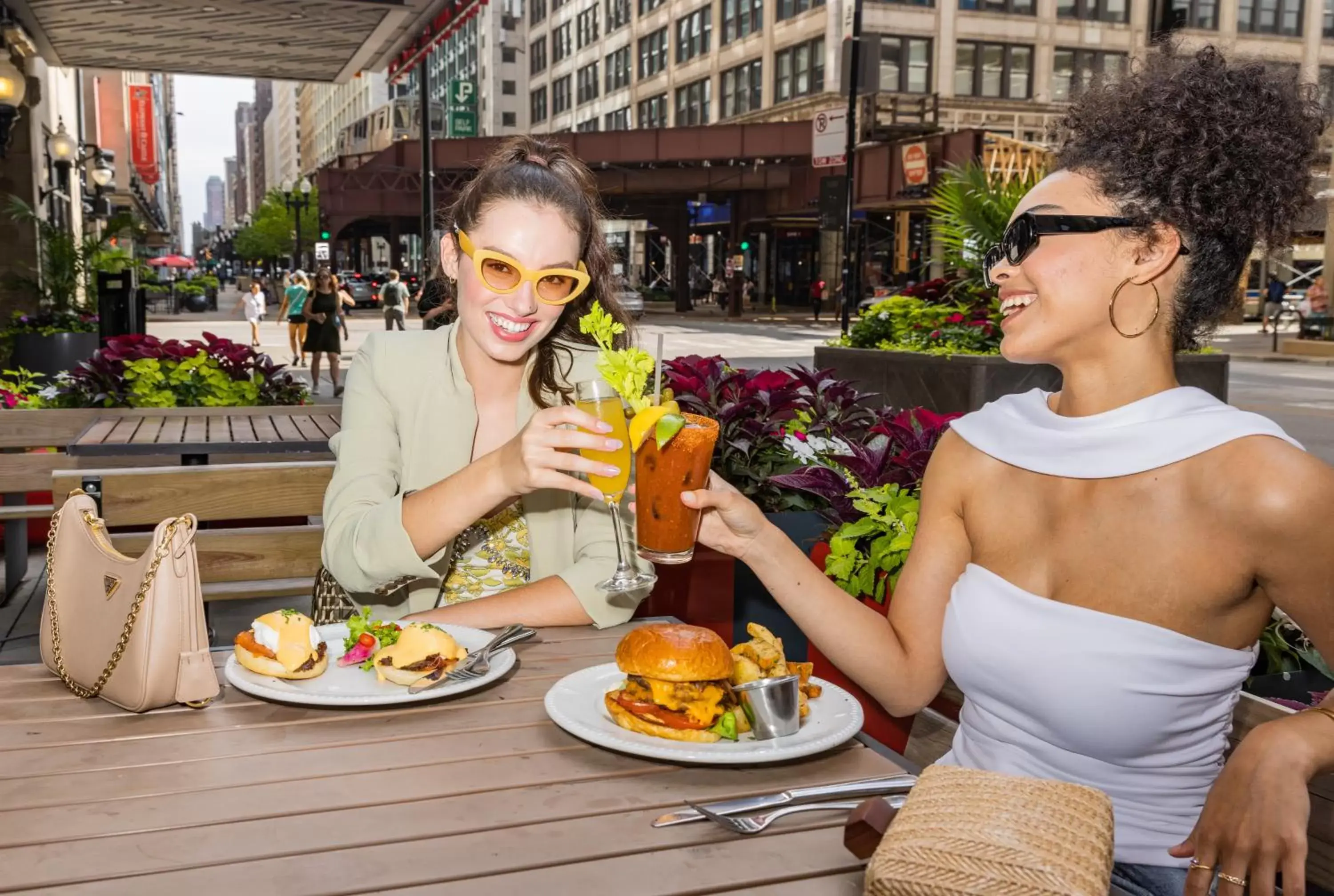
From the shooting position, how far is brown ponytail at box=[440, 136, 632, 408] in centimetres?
259

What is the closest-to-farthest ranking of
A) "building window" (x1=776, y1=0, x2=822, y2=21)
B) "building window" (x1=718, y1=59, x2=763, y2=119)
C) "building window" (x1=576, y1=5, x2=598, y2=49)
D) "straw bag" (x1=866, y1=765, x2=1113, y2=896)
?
"straw bag" (x1=866, y1=765, x2=1113, y2=896) → "building window" (x1=776, y1=0, x2=822, y2=21) → "building window" (x1=718, y1=59, x2=763, y2=119) → "building window" (x1=576, y1=5, x2=598, y2=49)

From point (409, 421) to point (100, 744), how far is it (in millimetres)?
1136

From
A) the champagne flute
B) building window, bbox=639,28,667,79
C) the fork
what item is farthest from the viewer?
building window, bbox=639,28,667,79

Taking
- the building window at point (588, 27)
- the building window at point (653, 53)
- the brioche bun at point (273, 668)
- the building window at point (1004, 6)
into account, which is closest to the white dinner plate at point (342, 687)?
the brioche bun at point (273, 668)

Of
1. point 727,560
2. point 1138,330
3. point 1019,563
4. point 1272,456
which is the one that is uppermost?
point 1138,330

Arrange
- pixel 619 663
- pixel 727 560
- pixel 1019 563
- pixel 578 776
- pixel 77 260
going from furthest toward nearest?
1. pixel 77 260
2. pixel 727 560
3. pixel 1019 563
4. pixel 619 663
5. pixel 578 776

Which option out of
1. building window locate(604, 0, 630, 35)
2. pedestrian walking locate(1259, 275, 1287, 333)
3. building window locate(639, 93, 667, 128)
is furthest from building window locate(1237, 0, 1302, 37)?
building window locate(604, 0, 630, 35)

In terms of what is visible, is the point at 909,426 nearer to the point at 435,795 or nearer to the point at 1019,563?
the point at 1019,563

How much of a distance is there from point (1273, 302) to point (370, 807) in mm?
37451

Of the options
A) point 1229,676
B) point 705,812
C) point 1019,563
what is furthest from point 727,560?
point 705,812

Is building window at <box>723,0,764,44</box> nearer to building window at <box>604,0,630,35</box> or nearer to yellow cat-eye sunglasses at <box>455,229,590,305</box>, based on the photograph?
building window at <box>604,0,630,35</box>

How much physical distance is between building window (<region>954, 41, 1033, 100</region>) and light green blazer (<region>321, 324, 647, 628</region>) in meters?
47.3

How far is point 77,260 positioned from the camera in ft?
41.7

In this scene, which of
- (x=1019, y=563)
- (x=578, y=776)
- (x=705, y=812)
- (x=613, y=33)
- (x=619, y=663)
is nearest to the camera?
(x=705, y=812)
